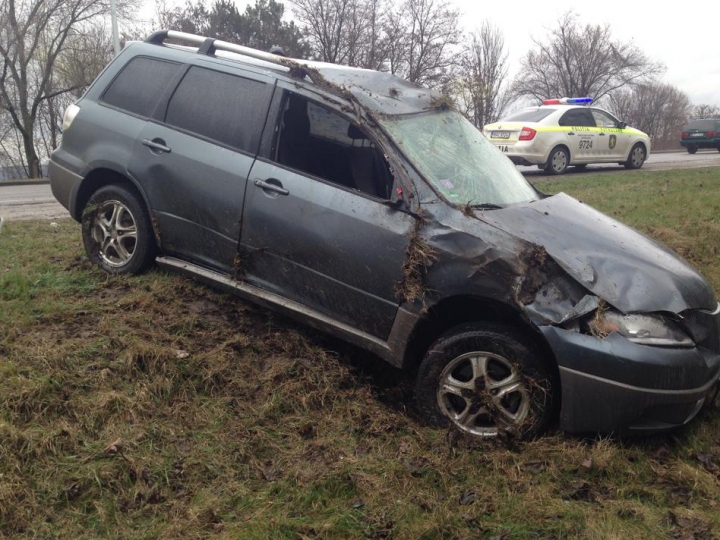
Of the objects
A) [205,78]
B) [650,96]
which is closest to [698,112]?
[650,96]

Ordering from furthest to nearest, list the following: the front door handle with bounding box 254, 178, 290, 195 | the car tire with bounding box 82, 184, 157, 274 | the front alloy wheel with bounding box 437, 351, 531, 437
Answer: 1. the car tire with bounding box 82, 184, 157, 274
2. the front door handle with bounding box 254, 178, 290, 195
3. the front alloy wheel with bounding box 437, 351, 531, 437

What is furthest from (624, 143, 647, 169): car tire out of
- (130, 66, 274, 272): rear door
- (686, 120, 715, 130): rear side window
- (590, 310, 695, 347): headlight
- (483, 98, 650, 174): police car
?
(590, 310, 695, 347): headlight

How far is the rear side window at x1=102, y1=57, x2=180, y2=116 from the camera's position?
16.2 ft

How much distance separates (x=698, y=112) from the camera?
72000 mm

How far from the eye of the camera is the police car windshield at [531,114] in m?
14.1

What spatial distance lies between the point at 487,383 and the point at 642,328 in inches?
33.2

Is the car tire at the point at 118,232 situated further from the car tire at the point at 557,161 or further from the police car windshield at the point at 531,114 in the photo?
the police car windshield at the point at 531,114

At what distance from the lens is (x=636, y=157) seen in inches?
629

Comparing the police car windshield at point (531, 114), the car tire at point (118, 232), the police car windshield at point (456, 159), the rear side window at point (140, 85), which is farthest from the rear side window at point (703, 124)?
the car tire at point (118, 232)

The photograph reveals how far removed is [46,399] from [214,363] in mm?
971

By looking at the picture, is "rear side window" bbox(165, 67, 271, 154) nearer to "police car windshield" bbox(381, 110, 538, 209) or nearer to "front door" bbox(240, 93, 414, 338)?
"front door" bbox(240, 93, 414, 338)

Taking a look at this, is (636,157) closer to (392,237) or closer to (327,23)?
(392,237)

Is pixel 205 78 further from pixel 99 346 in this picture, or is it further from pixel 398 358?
pixel 398 358

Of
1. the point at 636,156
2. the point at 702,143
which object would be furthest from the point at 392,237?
the point at 702,143
